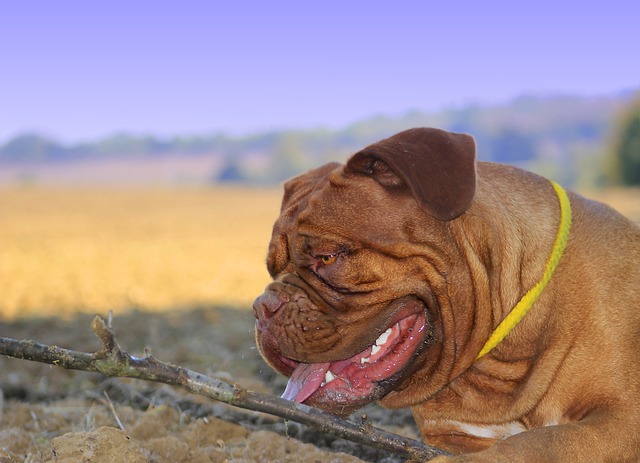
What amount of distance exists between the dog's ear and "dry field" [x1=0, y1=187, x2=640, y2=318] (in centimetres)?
142

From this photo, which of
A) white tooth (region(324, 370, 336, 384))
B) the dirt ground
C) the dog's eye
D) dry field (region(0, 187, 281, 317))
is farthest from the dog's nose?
dry field (region(0, 187, 281, 317))

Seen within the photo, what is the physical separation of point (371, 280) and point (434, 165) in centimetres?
64

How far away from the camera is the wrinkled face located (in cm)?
368

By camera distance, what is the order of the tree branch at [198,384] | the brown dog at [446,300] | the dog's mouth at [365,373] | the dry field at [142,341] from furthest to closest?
the dry field at [142,341] → the dog's mouth at [365,373] → the brown dog at [446,300] → the tree branch at [198,384]

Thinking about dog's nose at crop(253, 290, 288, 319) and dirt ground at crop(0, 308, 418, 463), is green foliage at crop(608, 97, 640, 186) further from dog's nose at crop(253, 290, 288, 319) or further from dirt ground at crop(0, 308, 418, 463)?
dog's nose at crop(253, 290, 288, 319)

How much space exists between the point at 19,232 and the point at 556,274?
2195 centimetres

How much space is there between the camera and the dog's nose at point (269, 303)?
389 centimetres

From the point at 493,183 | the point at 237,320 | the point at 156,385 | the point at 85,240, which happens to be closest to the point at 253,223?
the point at 85,240

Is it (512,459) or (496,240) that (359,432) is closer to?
(512,459)

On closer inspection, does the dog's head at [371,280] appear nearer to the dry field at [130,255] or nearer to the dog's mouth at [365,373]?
the dog's mouth at [365,373]

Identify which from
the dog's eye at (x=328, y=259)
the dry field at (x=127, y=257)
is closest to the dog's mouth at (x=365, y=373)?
the dog's eye at (x=328, y=259)

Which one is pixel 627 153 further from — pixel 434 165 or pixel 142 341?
pixel 434 165

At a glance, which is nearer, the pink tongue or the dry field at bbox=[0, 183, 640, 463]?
the pink tongue

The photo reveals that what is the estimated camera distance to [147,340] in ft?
28.8
